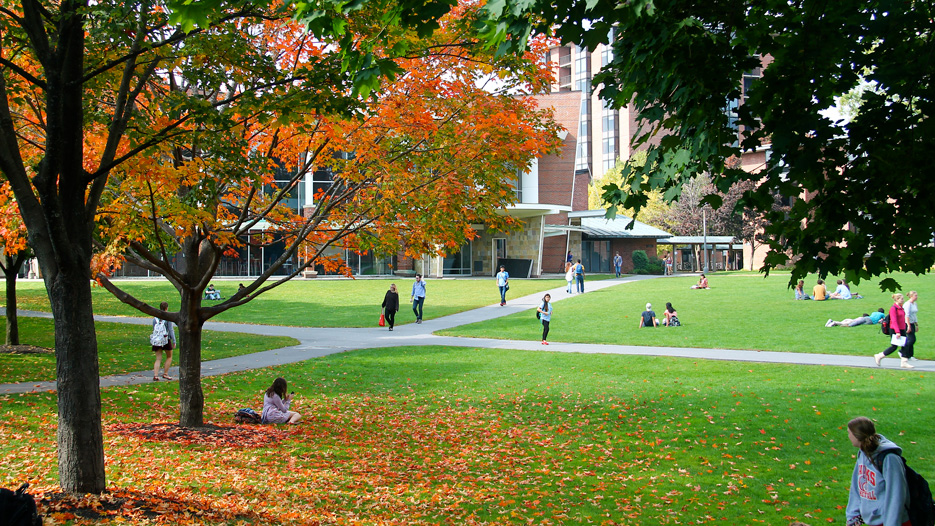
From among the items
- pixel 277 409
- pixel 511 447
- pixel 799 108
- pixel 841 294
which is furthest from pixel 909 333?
pixel 841 294

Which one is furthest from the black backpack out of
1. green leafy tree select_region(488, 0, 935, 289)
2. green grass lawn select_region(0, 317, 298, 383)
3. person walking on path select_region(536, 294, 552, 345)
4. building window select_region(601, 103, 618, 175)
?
building window select_region(601, 103, 618, 175)

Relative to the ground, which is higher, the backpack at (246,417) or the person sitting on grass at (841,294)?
the person sitting on grass at (841,294)

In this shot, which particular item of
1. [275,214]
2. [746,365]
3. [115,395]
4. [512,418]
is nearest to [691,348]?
[746,365]

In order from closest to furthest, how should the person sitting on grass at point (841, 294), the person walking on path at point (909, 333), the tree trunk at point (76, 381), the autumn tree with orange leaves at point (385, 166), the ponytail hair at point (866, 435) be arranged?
the ponytail hair at point (866, 435) < the tree trunk at point (76, 381) < the autumn tree with orange leaves at point (385, 166) < the person walking on path at point (909, 333) < the person sitting on grass at point (841, 294)

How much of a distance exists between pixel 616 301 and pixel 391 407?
19.4 meters

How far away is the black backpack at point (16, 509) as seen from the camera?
157 inches

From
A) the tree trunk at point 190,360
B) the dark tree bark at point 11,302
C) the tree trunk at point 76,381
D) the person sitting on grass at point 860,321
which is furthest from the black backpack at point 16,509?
the person sitting on grass at point 860,321

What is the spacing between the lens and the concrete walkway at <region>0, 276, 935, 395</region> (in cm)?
1402

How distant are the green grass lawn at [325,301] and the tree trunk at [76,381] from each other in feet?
57.8

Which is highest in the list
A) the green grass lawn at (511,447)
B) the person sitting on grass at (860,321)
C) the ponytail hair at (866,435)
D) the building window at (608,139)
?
the building window at (608,139)

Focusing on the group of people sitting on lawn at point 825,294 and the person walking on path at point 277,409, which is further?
the group of people sitting on lawn at point 825,294

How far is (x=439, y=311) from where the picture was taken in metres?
27.1

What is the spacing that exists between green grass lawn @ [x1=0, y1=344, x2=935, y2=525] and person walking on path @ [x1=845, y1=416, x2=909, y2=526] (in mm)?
1337

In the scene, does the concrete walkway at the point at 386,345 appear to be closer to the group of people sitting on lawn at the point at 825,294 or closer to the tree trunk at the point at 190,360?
→ the tree trunk at the point at 190,360
